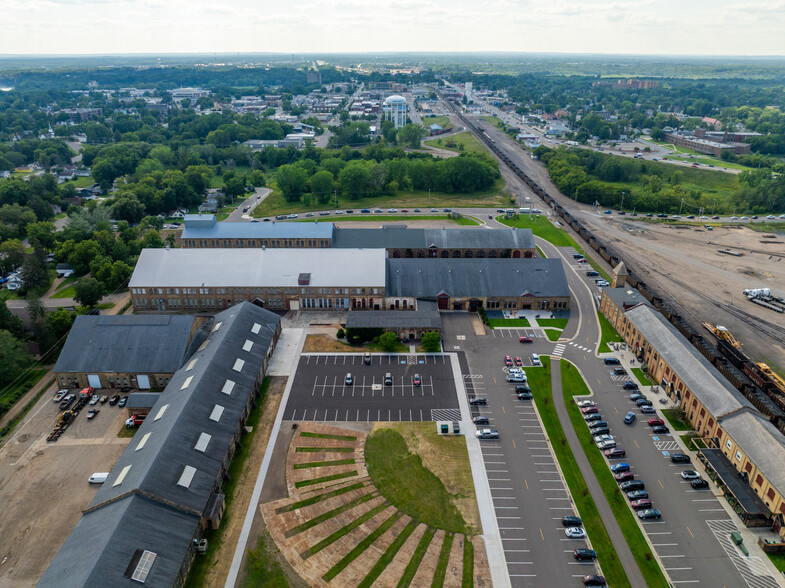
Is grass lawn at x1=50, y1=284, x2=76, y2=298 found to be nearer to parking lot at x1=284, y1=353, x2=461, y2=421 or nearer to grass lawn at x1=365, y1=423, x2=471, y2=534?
parking lot at x1=284, y1=353, x2=461, y2=421

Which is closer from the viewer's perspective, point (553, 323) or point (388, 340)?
point (388, 340)

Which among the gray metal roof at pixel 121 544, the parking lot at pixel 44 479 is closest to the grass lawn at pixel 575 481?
the gray metal roof at pixel 121 544

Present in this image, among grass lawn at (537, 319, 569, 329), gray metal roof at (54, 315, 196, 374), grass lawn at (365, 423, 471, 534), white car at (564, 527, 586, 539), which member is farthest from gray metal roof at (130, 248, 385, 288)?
white car at (564, 527, 586, 539)

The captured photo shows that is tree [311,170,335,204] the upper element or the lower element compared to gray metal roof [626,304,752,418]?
lower

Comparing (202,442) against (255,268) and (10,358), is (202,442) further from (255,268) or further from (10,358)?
(255,268)

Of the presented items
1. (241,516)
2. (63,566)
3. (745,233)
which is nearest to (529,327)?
(241,516)

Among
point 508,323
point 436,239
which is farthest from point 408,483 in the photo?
point 436,239
